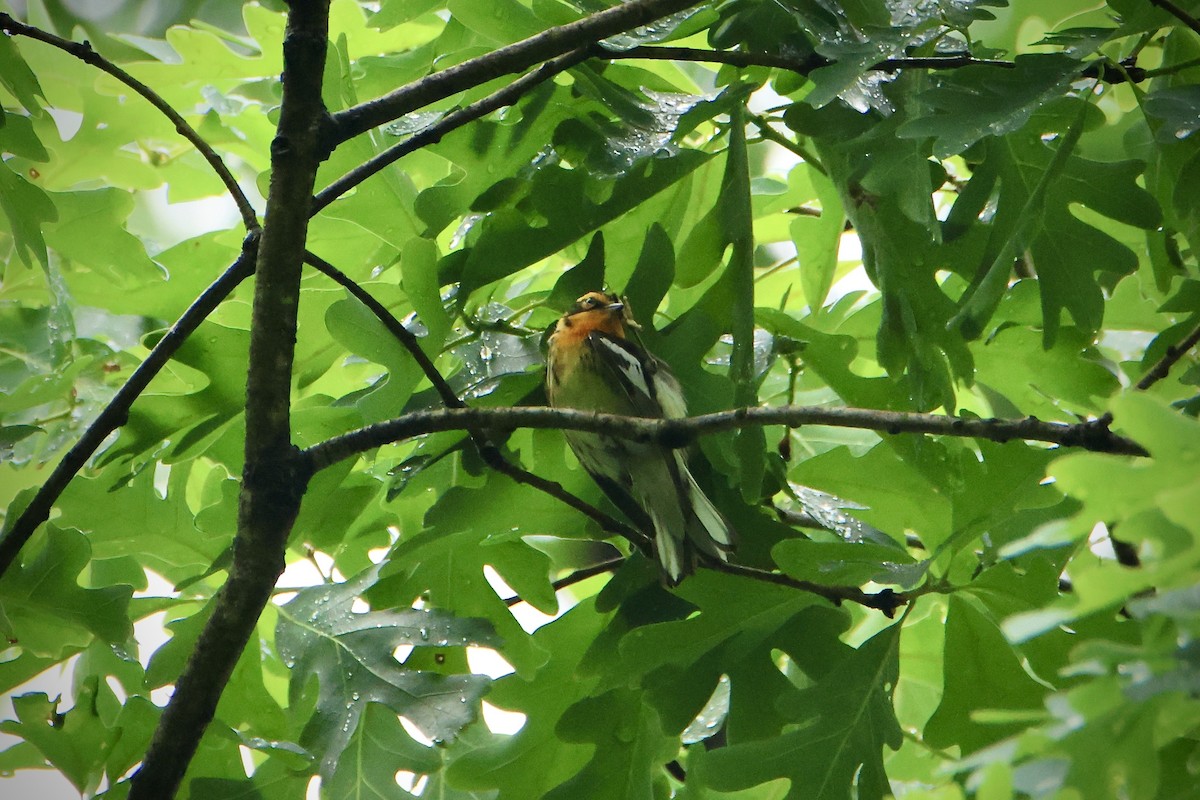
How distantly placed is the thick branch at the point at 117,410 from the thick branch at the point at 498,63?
26 centimetres

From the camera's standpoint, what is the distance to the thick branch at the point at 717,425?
1009 millimetres

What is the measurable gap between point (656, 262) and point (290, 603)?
710 mm

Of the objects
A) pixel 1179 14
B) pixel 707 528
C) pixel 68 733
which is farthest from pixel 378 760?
pixel 1179 14

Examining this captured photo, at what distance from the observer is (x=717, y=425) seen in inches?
43.7

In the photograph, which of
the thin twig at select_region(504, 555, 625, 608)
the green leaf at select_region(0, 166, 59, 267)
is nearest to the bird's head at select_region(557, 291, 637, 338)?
the thin twig at select_region(504, 555, 625, 608)

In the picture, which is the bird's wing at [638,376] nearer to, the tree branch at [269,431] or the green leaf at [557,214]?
the green leaf at [557,214]

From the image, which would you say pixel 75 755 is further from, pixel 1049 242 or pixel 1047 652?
pixel 1049 242

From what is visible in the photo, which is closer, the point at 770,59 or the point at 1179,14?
the point at 1179,14

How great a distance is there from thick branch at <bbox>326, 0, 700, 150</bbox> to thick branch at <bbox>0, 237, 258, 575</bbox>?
259 millimetres

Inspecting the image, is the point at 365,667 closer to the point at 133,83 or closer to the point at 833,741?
the point at 833,741

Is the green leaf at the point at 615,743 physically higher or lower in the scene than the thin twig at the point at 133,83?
lower

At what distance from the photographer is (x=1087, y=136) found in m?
1.87

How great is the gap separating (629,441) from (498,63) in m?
0.49

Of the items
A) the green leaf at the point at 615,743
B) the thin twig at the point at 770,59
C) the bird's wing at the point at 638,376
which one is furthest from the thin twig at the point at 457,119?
the green leaf at the point at 615,743
